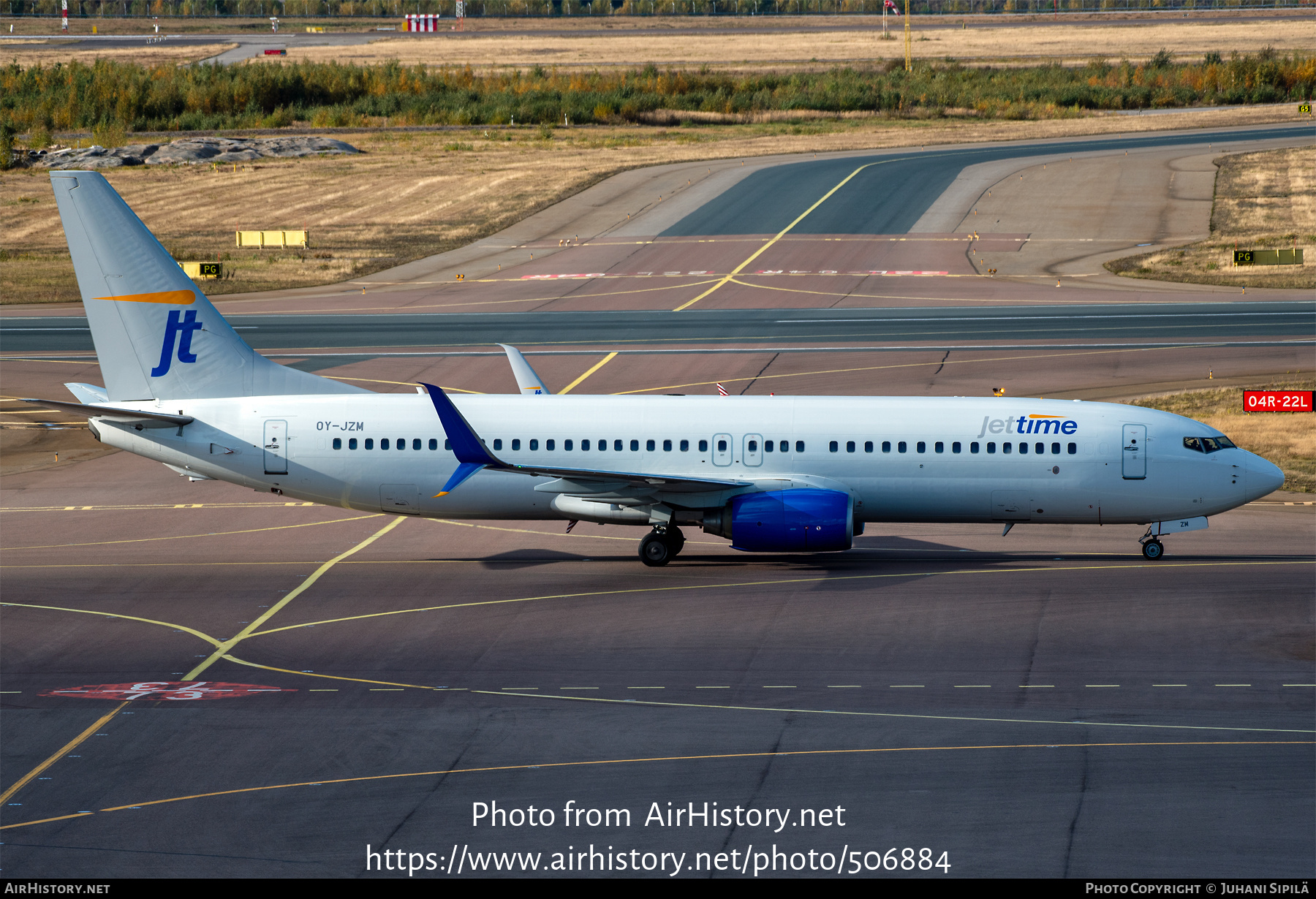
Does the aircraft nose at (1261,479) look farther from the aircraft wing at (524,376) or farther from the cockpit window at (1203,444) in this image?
the aircraft wing at (524,376)

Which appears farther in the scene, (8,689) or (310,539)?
(310,539)

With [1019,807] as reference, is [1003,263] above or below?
above

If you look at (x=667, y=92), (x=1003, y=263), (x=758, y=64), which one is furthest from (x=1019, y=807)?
(x=758, y=64)

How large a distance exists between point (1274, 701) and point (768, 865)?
38.8ft

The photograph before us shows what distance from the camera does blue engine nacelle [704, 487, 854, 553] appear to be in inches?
1287

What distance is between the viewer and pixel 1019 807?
21.4 meters

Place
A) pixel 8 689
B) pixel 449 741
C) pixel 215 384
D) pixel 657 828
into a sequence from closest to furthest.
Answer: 1. pixel 657 828
2. pixel 449 741
3. pixel 8 689
4. pixel 215 384

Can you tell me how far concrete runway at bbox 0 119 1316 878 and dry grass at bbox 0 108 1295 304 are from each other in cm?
4438

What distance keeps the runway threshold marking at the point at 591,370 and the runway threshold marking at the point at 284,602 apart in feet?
50.2

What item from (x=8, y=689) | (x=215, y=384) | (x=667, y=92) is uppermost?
(x=667, y=92)

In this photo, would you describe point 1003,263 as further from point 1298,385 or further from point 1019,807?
point 1019,807

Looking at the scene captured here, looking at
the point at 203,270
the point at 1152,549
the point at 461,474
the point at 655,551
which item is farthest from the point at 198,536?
the point at 203,270

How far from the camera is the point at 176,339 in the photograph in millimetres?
34719

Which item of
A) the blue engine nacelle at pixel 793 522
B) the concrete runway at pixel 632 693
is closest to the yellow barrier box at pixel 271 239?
the concrete runway at pixel 632 693
